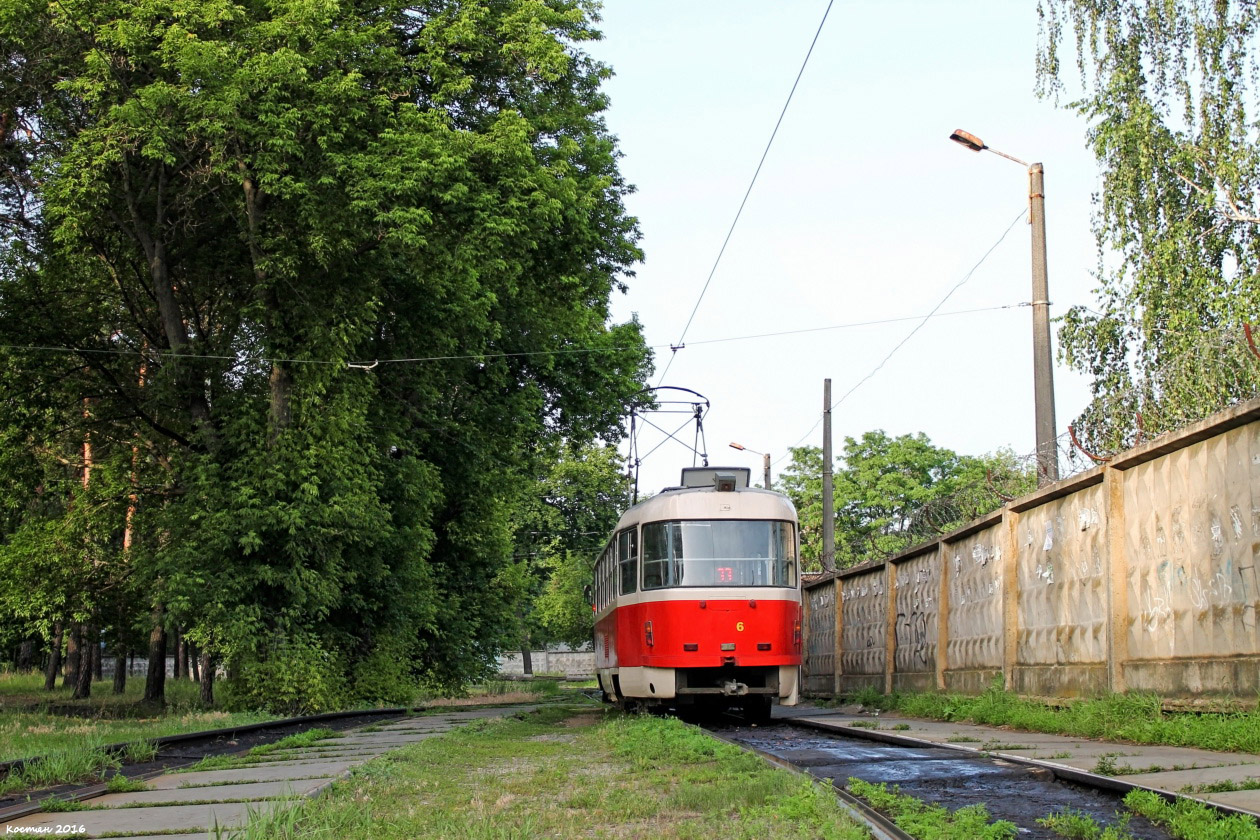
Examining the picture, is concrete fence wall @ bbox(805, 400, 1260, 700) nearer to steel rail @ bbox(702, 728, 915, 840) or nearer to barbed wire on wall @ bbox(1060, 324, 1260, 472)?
barbed wire on wall @ bbox(1060, 324, 1260, 472)

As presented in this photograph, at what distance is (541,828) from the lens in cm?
583

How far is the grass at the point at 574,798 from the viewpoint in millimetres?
5598

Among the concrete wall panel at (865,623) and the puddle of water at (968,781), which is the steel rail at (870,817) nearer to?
the puddle of water at (968,781)

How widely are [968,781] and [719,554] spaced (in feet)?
30.0

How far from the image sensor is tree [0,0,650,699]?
1909 cm

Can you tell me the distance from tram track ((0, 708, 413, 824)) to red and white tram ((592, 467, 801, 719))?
14.9ft

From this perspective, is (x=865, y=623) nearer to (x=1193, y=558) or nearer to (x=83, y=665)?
(x=1193, y=558)

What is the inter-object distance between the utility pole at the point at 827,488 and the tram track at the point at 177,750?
392 inches

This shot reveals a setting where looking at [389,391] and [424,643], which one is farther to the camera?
[424,643]

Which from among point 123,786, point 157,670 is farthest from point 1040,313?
point 157,670

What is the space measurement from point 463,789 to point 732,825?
7.60 ft

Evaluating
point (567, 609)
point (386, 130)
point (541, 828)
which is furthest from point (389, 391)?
point (567, 609)

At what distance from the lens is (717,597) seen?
52.6ft

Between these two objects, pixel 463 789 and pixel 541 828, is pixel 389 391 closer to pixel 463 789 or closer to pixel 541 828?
pixel 463 789
